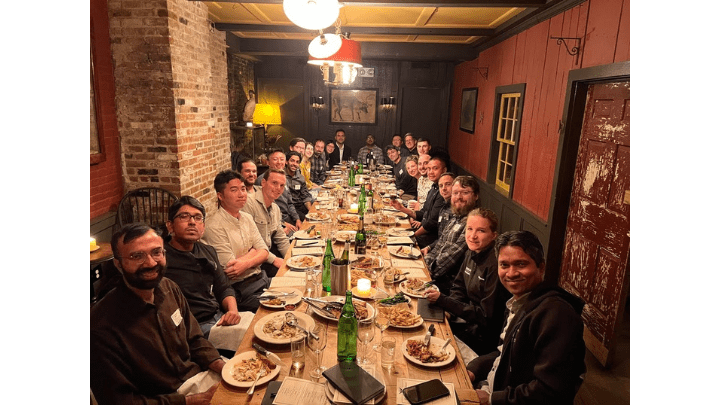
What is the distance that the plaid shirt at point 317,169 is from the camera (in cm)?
752

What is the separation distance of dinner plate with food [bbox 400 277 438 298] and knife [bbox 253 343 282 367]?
0.89 meters

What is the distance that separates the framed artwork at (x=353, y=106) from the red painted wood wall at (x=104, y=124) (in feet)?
19.5

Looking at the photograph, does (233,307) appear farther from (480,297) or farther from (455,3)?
(455,3)

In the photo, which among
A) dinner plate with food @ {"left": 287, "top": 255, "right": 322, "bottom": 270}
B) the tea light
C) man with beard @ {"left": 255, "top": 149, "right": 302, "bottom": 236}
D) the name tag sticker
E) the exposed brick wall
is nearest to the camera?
the name tag sticker

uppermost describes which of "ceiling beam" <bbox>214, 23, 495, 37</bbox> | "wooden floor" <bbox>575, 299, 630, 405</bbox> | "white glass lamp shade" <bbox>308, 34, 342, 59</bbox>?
"ceiling beam" <bbox>214, 23, 495, 37</bbox>

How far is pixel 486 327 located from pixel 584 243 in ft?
5.75

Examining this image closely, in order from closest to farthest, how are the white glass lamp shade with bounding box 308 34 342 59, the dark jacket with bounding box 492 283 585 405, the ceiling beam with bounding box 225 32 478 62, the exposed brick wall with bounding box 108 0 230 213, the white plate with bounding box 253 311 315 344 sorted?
1. the dark jacket with bounding box 492 283 585 405
2. the white plate with bounding box 253 311 315 344
3. the white glass lamp shade with bounding box 308 34 342 59
4. the exposed brick wall with bounding box 108 0 230 213
5. the ceiling beam with bounding box 225 32 478 62

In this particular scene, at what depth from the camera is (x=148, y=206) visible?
4203 mm

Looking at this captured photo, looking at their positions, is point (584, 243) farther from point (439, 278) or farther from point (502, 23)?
point (502, 23)

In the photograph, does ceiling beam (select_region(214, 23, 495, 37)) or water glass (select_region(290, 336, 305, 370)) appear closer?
water glass (select_region(290, 336, 305, 370))

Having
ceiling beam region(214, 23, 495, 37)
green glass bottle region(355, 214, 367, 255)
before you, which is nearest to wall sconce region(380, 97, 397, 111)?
ceiling beam region(214, 23, 495, 37)

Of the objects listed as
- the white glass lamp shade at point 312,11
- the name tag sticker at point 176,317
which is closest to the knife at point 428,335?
the name tag sticker at point 176,317

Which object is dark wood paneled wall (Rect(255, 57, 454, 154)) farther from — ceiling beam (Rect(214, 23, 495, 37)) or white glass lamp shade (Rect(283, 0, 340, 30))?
white glass lamp shade (Rect(283, 0, 340, 30))

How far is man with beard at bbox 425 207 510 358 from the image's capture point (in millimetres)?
2359
